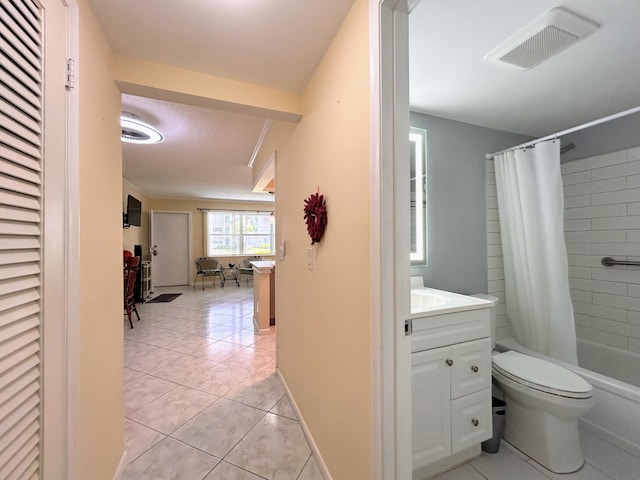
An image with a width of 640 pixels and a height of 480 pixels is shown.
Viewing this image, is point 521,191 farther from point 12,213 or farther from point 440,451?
point 12,213

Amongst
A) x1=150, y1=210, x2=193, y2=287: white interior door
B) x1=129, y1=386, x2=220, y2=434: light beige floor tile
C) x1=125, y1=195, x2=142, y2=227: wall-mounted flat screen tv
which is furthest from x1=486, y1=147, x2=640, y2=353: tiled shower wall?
x1=150, y1=210, x2=193, y2=287: white interior door

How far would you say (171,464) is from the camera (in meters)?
1.39

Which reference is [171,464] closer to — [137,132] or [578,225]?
[137,132]

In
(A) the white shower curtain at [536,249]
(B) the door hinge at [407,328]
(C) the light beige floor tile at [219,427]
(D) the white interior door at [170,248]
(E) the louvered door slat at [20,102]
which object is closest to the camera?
(E) the louvered door slat at [20,102]

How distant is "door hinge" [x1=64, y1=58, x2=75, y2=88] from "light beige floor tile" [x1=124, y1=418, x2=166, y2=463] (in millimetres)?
1814

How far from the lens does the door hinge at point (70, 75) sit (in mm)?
853

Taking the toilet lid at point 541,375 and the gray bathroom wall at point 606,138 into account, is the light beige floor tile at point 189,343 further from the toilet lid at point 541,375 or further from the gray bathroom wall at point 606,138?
the gray bathroom wall at point 606,138

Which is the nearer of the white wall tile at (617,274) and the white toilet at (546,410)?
the white toilet at (546,410)

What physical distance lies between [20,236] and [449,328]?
165cm

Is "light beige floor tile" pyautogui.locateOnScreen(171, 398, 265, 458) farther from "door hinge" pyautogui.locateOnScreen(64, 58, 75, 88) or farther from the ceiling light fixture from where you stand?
the ceiling light fixture

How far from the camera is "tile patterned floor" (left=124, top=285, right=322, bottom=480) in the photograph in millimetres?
1376

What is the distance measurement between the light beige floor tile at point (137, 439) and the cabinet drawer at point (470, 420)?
169 cm

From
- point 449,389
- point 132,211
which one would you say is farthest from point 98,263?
point 132,211

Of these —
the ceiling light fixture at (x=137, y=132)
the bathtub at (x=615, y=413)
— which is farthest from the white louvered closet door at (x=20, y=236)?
the bathtub at (x=615, y=413)
